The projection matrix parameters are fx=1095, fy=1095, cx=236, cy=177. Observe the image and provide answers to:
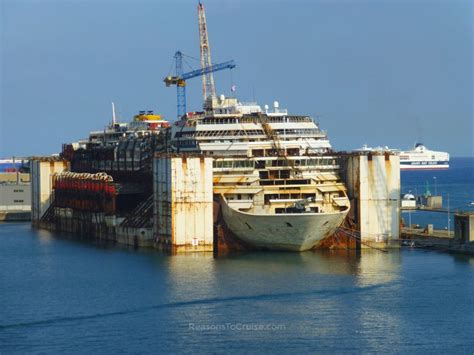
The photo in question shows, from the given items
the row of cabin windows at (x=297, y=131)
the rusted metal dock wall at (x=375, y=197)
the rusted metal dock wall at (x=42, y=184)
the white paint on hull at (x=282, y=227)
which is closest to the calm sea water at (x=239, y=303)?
the white paint on hull at (x=282, y=227)

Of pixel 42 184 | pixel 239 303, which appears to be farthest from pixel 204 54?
pixel 239 303

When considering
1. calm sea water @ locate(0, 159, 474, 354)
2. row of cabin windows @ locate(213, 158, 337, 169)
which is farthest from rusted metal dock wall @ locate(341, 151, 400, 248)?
row of cabin windows @ locate(213, 158, 337, 169)

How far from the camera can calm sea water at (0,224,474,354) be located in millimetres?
41719

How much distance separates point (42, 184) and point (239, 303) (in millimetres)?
49682

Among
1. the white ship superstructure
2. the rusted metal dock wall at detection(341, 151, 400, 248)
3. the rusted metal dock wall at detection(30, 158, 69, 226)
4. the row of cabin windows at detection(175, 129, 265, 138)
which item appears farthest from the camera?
the rusted metal dock wall at detection(30, 158, 69, 226)

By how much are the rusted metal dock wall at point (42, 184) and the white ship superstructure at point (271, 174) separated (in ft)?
91.2

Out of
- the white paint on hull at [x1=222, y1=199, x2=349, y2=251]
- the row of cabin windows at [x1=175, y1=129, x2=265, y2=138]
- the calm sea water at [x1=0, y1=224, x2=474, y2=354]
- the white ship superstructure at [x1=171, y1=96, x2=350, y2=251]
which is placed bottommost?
the calm sea water at [x1=0, y1=224, x2=474, y2=354]

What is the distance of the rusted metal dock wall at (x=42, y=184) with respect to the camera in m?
94.6

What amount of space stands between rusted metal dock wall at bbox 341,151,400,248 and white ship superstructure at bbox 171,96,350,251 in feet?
3.80

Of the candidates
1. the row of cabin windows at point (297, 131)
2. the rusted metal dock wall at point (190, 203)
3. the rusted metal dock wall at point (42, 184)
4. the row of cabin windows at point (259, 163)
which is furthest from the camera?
the rusted metal dock wall at point (42, 184)

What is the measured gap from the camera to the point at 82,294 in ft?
170

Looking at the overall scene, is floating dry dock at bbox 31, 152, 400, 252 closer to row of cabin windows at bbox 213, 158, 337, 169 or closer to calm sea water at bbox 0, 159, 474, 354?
calm sea water at bbox 0, 159, 474, 354

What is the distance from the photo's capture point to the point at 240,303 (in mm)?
48375

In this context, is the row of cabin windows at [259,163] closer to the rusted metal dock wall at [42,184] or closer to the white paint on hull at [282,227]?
the white paint on hull at [282,227]
